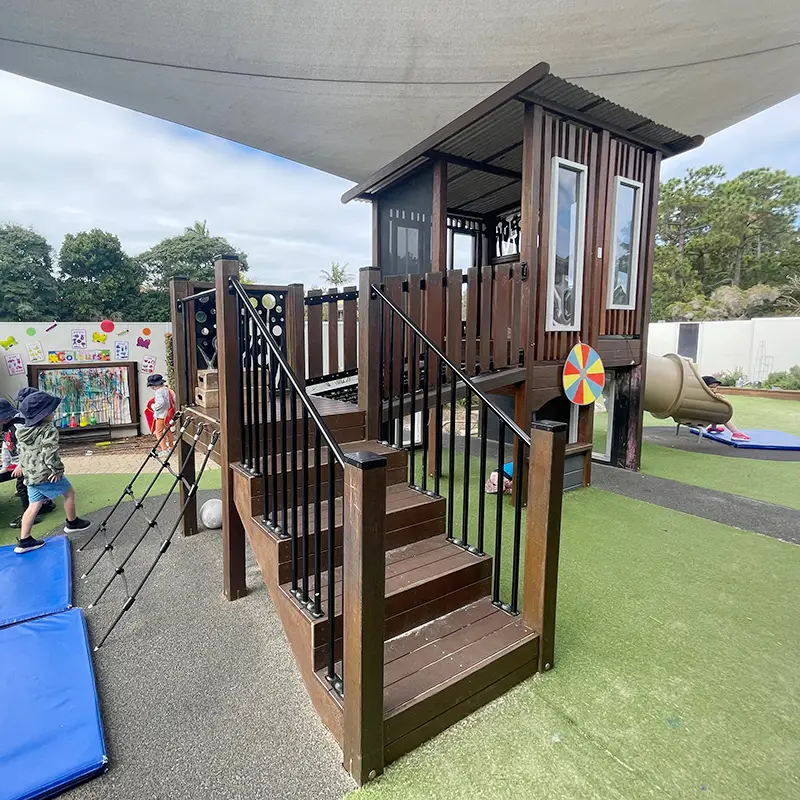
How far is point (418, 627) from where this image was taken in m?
2.21

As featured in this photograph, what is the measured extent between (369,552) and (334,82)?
775cm

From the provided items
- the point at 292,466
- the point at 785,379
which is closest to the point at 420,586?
the point at 292,466

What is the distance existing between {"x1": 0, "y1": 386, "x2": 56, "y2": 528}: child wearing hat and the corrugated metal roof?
4599 mm

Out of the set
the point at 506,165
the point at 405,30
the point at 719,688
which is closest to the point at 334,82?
the point at 405,30

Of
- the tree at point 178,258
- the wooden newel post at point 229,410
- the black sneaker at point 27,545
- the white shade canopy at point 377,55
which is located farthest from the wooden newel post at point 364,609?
the tree at point 178,258

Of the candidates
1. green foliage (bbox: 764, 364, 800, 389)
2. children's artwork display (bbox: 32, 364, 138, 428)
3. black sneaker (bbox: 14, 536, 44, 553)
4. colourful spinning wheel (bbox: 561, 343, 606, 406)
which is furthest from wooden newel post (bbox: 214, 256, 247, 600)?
green foliage (bbox: 764, 364, 800, 389)

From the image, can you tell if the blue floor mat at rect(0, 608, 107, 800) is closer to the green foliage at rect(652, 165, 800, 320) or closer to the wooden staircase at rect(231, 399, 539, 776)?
the wooden staircase at rect(231, 399, 539, 776)

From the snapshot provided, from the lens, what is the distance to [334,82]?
7.01 m

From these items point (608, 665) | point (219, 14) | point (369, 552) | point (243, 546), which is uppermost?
point (219, 14)

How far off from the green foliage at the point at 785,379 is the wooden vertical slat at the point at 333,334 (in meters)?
14.9

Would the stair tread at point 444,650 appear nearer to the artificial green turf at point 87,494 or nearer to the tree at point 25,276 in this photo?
the artificial green turf at point 87,494

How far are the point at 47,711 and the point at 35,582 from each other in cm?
146

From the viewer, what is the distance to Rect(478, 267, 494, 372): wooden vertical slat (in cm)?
421

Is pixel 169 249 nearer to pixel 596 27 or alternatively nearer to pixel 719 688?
pixel 596 27
